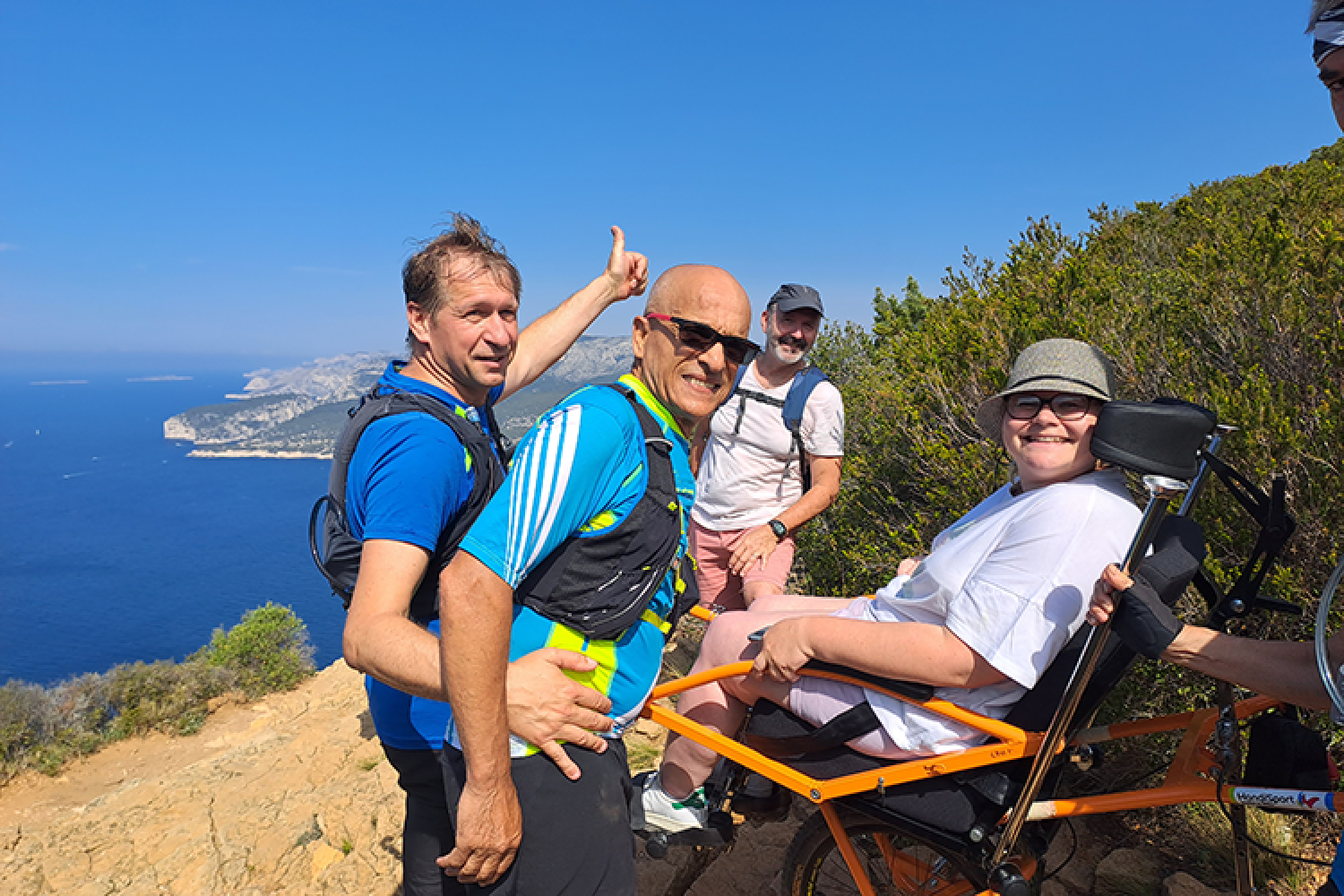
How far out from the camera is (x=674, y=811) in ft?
7.77

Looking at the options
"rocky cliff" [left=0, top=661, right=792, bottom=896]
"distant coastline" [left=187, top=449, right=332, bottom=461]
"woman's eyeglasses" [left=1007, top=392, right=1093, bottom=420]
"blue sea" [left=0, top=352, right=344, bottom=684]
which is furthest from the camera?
"distant coastline" [left=187, top=449, right=332, bottom=461]

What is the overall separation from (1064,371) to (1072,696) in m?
0.86

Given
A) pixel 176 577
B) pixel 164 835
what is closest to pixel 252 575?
pixel 176 577

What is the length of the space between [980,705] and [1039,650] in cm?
27

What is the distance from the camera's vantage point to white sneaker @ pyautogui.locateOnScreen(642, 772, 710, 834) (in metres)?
2.35

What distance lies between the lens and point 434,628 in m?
1.94

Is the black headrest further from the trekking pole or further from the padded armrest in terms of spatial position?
the padded armrest

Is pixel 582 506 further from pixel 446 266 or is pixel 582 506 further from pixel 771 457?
pixel 771 457

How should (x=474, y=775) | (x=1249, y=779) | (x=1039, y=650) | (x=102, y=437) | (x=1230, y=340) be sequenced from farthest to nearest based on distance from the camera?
(x=102, y=437)
(x=1230, y=340)
(x=1249, y=779)
(x=1039, y=650)
(x=474, y=775)

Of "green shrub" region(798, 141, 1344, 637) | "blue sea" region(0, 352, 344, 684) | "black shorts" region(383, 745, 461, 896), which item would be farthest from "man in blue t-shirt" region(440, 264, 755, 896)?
"blue sea" region(0, 352, 344, 684)

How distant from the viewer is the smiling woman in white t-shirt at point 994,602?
1.79m

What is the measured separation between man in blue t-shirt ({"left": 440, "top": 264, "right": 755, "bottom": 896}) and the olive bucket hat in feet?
2.70

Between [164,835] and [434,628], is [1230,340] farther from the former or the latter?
[164,835]

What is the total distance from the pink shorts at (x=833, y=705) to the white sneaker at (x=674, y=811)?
51 centimetres
